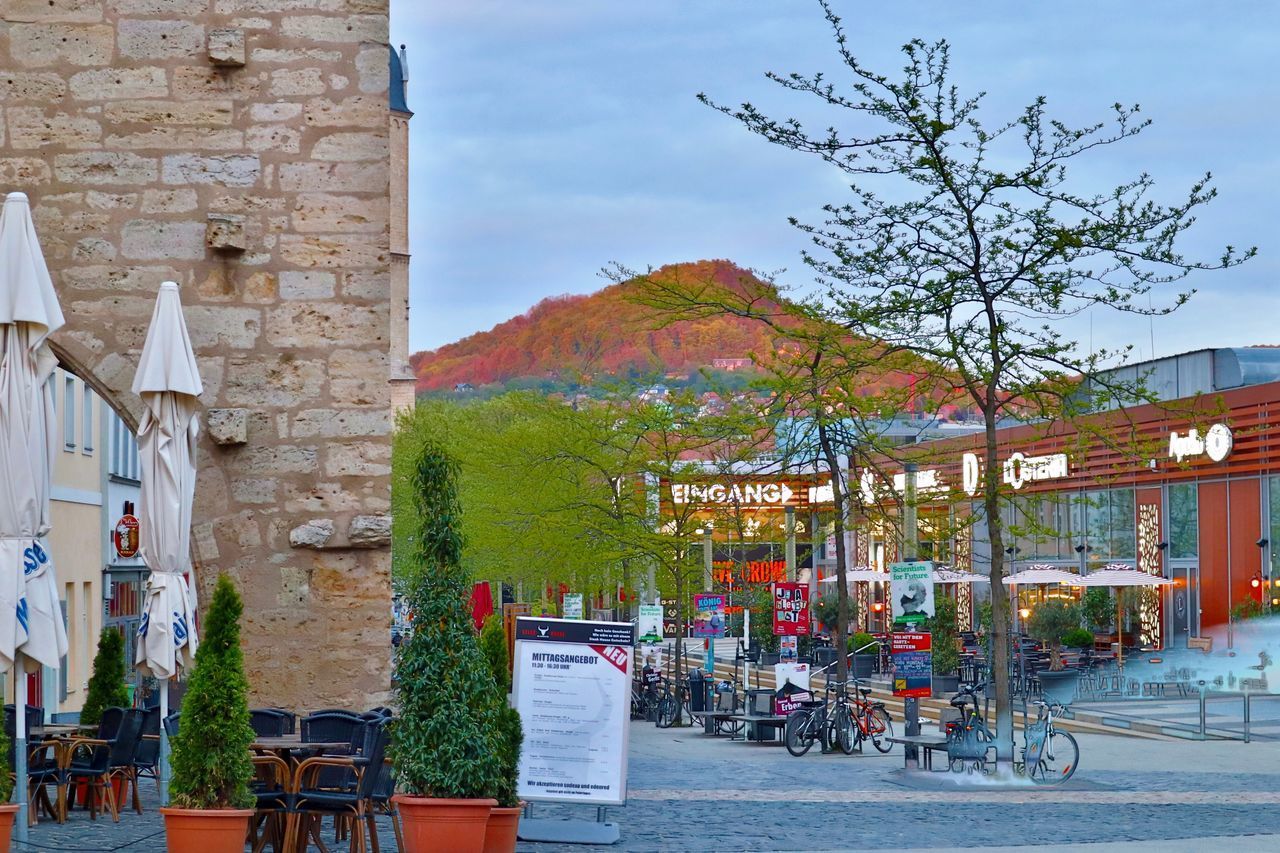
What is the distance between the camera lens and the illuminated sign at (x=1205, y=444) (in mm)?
39688

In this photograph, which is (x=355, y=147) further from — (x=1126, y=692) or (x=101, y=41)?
(x=1126, y=692)

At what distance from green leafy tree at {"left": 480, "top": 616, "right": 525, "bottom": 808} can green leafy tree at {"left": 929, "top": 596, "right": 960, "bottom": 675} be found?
24615 mm

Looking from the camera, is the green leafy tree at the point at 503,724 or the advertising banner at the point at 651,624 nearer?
the green leafy tree at the point at 503,724

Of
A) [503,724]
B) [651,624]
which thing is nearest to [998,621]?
[503,724]

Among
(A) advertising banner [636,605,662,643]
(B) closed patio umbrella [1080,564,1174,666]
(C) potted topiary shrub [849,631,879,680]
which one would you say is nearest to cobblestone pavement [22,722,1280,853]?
(A) advertising banner [636,605,662,643]

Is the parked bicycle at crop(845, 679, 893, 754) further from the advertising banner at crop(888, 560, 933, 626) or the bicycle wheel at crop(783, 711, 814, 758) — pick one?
the advertising banner at crop(888, 560, 933, 626)

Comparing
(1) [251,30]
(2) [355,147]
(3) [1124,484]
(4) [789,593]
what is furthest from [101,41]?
(3) [1124,484]

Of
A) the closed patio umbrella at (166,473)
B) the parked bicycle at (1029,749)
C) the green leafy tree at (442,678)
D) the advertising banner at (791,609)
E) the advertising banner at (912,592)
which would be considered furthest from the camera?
the advertising banner at (791,609)

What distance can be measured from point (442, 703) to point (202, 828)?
180 cm

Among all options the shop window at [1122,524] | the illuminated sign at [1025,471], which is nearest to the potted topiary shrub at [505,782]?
the illuminated sign at [1025,471]

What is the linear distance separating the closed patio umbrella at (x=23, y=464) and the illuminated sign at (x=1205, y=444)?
31.9 m

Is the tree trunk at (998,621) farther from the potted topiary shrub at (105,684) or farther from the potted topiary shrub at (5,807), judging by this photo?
the potted topiary shrub at (5,807)

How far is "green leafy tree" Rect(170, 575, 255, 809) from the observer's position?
948 centimetres

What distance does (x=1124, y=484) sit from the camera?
4541cm
